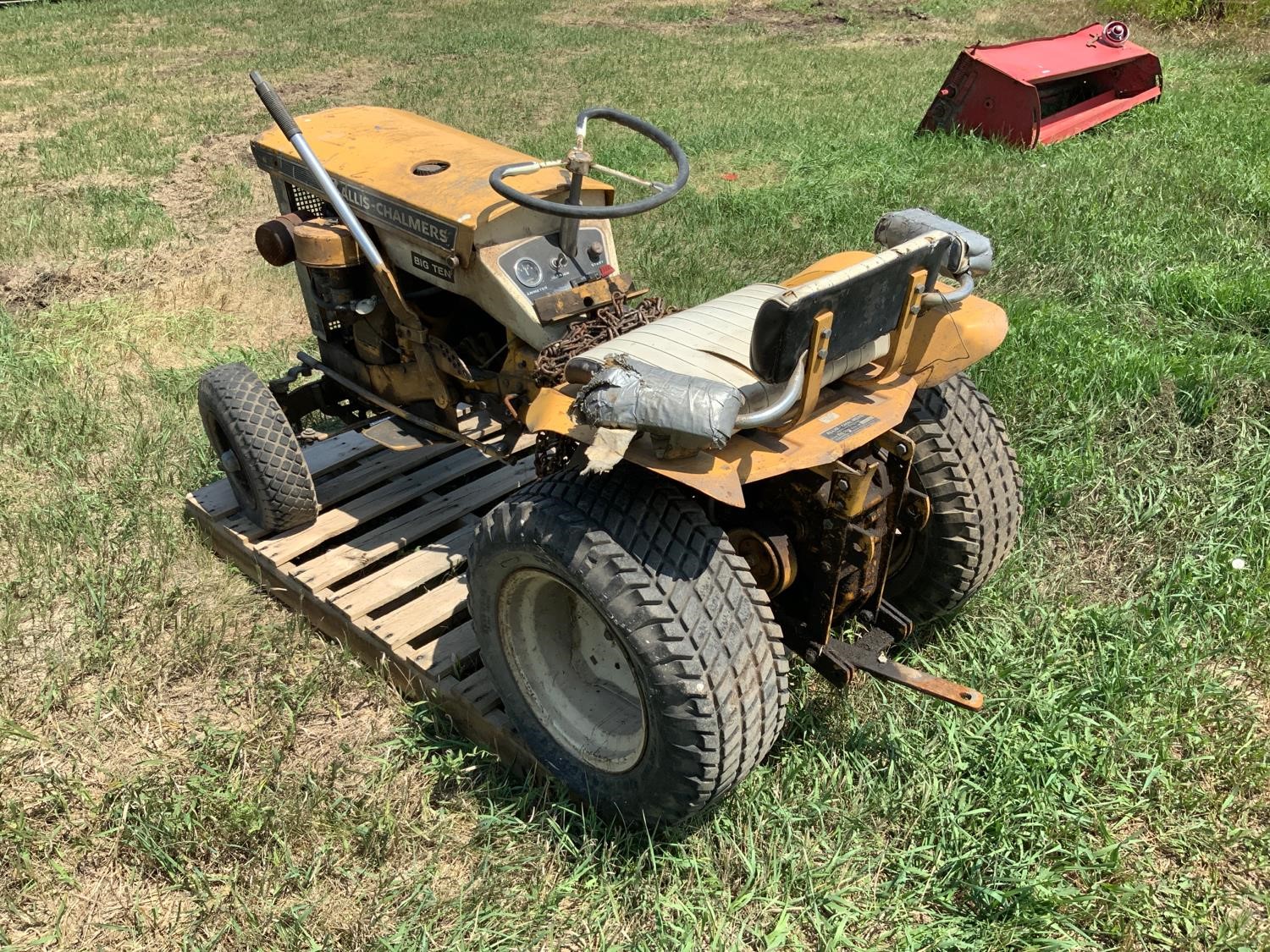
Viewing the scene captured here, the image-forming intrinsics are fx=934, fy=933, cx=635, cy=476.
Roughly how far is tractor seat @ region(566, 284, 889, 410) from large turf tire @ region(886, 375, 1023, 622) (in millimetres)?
344

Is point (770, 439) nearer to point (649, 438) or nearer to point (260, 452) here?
point (649, 438)

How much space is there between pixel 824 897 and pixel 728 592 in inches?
32.8

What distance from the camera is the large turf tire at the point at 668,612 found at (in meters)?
2.00

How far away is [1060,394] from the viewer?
403 centimetres

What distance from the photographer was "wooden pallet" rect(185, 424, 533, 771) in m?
2.83

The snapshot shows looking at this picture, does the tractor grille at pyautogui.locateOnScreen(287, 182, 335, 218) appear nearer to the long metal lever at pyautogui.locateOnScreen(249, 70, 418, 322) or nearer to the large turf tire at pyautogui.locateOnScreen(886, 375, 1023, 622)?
the long metal lever at pyautogui.locateOnScreen(249, 70, 418, 322)

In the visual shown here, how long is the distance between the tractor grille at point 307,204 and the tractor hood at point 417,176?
90 millimetres

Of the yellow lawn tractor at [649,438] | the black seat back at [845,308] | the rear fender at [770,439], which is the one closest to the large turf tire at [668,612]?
the yellow lawn tractor at [649,438]

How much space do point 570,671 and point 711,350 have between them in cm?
94

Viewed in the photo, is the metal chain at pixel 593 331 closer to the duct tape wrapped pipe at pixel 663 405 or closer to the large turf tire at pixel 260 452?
the duct tape wrapped pipe at pixel 663 405

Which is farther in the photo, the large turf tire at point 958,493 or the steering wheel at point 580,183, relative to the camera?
the steering wheel at point 580,183

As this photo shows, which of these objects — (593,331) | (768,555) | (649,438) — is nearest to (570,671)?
(768,555)

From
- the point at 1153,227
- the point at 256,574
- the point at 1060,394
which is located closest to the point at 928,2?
the point at 1153,227

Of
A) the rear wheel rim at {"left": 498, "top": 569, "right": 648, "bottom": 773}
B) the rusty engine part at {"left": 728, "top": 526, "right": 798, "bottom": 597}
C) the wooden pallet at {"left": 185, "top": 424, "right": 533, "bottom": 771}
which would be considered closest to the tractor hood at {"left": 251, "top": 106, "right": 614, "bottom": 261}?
the wooden pallet at {"left": 185, "top": 424, "right": 533, "bottom": 771}
